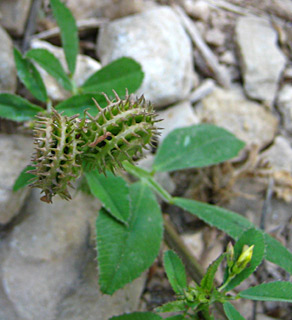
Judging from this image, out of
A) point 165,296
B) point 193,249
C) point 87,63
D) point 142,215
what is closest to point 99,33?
point 87,63

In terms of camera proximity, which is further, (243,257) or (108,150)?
(243,257)

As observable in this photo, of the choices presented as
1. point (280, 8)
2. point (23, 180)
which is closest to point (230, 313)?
point (23, 180)

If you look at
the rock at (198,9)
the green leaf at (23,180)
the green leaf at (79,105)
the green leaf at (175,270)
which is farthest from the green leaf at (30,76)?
the rock at (198,9)

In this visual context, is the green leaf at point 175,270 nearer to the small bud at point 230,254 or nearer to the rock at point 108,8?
the small bud at point 230,254

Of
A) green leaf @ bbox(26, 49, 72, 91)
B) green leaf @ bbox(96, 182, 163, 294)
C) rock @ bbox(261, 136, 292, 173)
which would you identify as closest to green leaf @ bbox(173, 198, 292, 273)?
green leaf @ bbox(96, 182, 163, 294)

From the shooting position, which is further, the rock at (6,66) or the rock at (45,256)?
the rock at (6,66)

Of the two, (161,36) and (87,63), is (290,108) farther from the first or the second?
(87,63)

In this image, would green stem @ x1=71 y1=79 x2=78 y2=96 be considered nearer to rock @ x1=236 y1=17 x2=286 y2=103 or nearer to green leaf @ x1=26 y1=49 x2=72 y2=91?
green leaf @ x1=26 y1=49 x2=72 y2=91
